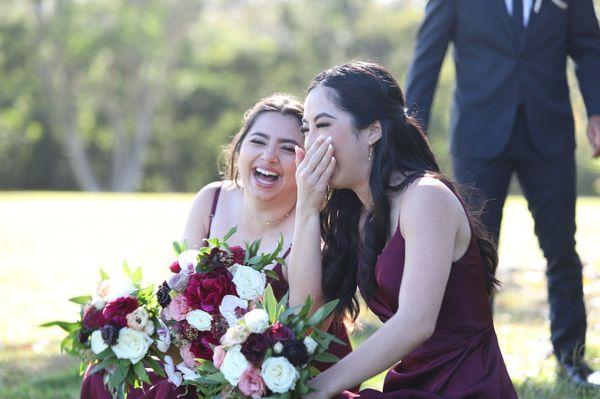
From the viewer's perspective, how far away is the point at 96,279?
31.9ft

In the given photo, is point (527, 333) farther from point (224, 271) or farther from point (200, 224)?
point (224, 271)

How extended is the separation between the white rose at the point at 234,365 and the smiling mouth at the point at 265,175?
1512 mm

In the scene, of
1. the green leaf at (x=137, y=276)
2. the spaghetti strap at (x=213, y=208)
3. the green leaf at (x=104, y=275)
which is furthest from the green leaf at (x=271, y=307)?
the spaghetti strap at (x=213, y=208)

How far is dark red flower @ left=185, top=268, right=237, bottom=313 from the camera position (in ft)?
10.9

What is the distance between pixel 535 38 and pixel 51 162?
3719cm

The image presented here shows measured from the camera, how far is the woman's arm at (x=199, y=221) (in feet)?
15.0

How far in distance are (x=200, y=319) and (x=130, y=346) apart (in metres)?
0.26

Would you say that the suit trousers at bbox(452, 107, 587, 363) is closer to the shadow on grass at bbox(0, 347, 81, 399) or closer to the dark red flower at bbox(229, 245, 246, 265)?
the dark red flower at bbox(229, 245, 246, 265)

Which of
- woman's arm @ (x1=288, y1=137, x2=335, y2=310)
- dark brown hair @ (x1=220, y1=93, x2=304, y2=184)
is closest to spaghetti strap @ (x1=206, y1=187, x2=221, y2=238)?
dark brown hair @ (x1=220, y1=93, x2=304, y2=184)

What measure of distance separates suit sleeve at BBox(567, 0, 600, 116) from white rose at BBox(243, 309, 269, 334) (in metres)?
2.69

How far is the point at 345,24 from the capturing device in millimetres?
44438

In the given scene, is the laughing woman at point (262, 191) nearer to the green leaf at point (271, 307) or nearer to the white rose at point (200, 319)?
the white rose at point (200, 319)

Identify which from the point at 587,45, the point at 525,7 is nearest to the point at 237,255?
the point at 525,7

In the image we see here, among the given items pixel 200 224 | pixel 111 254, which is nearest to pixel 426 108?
A: pixel 200 224
